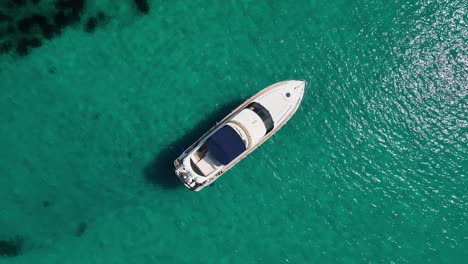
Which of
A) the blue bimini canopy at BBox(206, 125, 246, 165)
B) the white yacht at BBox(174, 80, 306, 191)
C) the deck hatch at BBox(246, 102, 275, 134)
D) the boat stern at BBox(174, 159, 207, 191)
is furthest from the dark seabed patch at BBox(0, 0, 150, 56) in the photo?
the deck hatch at BBox(246, 102, 275, 134)

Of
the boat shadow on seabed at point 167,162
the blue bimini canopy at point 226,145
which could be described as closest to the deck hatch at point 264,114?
the boat shadow on seabed at point 167,162

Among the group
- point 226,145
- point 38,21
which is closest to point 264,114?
point 226,145

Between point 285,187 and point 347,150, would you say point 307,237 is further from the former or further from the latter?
point 347,150

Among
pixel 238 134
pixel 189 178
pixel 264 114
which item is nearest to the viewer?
pixel 238 134

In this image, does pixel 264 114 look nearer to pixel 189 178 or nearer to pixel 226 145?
pixel 226 145

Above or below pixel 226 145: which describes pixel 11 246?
below

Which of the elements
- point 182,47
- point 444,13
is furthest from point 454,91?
point 182,47

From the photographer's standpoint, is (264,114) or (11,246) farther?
(11,246)

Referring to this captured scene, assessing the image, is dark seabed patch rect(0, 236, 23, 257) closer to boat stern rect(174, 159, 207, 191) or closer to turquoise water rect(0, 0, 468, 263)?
turquoise water rect(0, 0, 468, 263)
